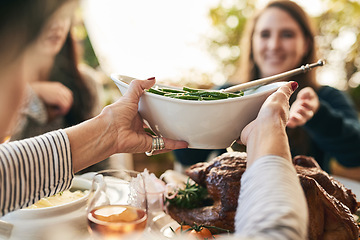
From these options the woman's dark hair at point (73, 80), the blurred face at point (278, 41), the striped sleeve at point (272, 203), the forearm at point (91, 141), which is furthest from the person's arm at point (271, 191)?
the woman's dark hair at point (73, 80)

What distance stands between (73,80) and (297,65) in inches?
64.3

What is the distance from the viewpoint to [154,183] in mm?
1077

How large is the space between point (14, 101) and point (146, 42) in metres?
2.86

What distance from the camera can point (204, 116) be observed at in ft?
2.60

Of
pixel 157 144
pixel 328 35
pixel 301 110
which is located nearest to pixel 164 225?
pixel 157 144

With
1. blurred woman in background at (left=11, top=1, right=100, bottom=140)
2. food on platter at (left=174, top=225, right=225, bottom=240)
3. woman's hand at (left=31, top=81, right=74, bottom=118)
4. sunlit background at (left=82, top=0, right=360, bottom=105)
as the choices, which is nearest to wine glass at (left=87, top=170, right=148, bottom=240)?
A: food on platter at (left=174, top=225, right=225, bottom=240)

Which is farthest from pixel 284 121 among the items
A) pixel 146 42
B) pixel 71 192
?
pixel 146 42

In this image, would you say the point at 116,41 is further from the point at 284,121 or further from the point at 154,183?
the point at 284,121

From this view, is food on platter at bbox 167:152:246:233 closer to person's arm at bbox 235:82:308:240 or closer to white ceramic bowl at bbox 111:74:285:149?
white ceramic bowl at bbox 111:74:285:149

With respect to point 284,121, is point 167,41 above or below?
above

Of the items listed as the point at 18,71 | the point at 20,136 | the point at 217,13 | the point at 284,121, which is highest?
the point at 217,13

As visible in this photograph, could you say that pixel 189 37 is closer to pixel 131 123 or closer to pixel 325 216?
pixel 131 123

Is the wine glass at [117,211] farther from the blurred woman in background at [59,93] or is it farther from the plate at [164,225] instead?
the blurred woman in background at [59,93]

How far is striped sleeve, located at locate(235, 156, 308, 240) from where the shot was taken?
529 millimetres
